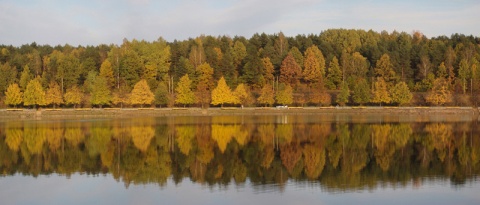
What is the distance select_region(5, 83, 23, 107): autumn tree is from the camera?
90750 mm

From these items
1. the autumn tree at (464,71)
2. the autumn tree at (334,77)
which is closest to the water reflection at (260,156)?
the autumn tree at (334,77)

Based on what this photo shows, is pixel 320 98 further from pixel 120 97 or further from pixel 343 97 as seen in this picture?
pixel 120 97

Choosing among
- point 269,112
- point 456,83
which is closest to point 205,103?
point 269,112

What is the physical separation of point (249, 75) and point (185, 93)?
54.3 feet

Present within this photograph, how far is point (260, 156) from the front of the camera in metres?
33.2

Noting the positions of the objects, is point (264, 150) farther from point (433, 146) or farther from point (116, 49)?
point (116, 49)

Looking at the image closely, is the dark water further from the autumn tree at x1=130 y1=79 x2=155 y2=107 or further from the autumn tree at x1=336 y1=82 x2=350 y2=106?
the autumn tree at x1=336 y1=82 x2=350 y2=106

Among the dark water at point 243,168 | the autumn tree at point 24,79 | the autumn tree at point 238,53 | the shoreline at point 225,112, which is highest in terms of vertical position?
the autumn tree at point 238,53

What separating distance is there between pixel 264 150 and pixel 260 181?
416 inches

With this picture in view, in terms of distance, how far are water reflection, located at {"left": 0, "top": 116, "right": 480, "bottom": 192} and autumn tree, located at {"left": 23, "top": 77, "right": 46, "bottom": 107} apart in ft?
138

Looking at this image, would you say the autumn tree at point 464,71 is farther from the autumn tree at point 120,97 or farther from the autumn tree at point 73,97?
the autumn tree at point 73,97

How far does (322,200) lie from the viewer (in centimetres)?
2156

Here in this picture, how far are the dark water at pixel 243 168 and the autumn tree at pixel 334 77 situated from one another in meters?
58.7

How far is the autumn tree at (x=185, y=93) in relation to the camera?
91.2 meters
